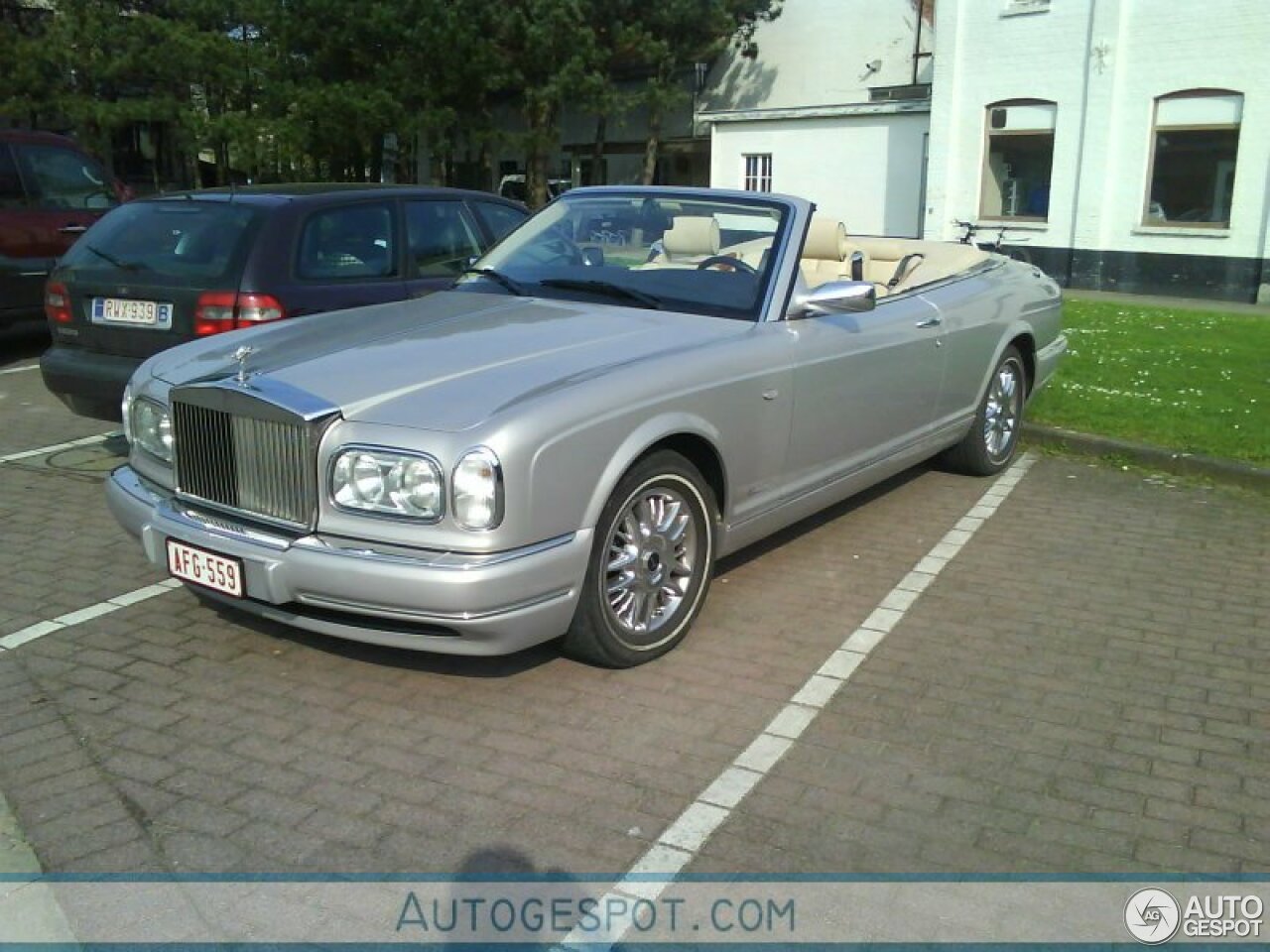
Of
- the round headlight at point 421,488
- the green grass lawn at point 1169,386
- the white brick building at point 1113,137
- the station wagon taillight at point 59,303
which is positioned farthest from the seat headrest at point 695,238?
the white brick building at point 1113,137

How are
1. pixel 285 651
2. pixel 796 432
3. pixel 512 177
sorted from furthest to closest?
pixel 512 177, pixel 796 432, pixel 285 651

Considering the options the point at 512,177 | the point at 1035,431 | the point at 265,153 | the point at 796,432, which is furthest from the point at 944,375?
the point at 512,177

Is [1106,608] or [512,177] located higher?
[512,177]

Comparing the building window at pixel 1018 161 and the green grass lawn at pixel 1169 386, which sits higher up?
the building window at pixel 1018 161

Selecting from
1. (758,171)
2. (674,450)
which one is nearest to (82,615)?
(674,450)

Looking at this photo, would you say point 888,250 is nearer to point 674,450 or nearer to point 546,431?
point 674,450

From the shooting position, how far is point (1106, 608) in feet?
16.9

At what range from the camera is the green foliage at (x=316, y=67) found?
21.9 metres

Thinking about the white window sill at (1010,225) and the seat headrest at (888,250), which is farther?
the white window sill at (1010,225)

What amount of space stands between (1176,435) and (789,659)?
4.55m

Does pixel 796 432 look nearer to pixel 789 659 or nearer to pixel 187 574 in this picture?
pixel 789 659

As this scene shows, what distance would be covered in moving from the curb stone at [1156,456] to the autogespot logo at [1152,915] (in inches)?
184

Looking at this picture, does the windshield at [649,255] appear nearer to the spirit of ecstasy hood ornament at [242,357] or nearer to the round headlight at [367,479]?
the spirit of ecstasy hood ornament at [242,357]

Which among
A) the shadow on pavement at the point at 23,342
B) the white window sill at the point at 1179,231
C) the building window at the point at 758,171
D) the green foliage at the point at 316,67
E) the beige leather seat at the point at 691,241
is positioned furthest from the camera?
the building window at the point at 758,171
